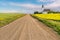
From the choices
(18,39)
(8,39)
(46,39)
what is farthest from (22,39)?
(46,39)

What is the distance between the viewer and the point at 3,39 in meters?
11.7

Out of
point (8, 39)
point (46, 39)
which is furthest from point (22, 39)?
point (46, 39)

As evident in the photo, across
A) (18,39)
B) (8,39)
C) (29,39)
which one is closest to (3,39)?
(8,39)

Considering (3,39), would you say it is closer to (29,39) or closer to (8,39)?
(8,39)

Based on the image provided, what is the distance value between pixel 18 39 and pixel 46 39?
7.04 ft

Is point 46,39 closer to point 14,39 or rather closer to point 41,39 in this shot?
point 41,39

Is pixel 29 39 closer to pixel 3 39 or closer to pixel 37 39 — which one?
pixel 37 39

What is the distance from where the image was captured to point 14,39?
11633 millimetres

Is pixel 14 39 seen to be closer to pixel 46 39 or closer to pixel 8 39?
pixel 8 39

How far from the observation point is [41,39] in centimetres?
1191

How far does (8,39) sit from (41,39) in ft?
8.19

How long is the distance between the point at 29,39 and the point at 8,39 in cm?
157

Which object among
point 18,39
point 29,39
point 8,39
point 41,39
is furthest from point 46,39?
point 8,39

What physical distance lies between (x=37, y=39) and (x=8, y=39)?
219 cm
